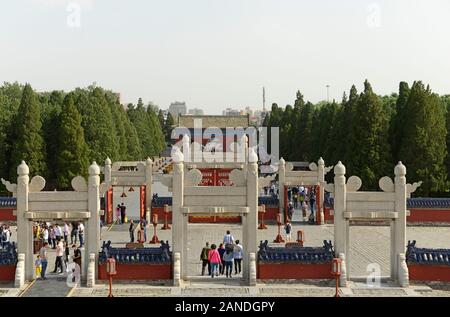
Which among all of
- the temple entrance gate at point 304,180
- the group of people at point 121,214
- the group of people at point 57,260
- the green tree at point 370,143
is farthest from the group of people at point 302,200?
the group of people at point 57,260

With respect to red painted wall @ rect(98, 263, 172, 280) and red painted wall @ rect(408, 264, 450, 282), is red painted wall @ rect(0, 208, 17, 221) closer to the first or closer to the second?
red painted wall @ rect(98, 263, 172, 280)

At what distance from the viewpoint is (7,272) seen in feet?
72.0

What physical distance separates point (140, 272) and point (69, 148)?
2811 cm

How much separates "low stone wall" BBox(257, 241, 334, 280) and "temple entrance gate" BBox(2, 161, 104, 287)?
19.1 ft

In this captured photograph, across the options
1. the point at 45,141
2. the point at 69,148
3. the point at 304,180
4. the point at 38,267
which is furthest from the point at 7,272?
the point at 45,141

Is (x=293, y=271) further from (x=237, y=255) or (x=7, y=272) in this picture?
(x=7, y=272)

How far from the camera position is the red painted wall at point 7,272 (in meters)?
21.9

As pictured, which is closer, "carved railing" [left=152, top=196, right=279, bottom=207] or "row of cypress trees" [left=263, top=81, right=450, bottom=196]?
"carved railing" [left=152, top=196, right=279, bottom=207]

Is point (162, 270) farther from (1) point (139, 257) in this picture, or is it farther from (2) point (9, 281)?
(2) point (9, 281)

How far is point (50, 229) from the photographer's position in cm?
2964

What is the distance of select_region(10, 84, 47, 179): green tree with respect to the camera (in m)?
46.8

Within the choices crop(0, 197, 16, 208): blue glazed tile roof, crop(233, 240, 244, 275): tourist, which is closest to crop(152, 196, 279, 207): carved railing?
crop(0, 197, 16, 208): blue glazed tile roof

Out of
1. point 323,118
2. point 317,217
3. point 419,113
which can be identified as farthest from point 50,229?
point 323,118
